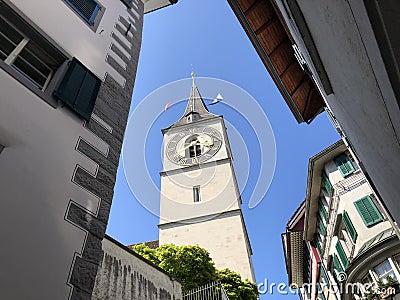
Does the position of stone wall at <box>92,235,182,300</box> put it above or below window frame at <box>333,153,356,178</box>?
below

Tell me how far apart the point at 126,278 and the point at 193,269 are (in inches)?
397

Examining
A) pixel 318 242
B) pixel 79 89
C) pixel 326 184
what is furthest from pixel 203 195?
pixel 79 89

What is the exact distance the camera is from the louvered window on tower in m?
5.27

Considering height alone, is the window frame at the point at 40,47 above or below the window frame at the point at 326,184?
below

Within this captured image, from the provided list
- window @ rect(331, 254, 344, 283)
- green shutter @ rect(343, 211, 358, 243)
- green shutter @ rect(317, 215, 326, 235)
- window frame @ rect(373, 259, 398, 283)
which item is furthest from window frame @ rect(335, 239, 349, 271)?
green shutter @ rect(317, 215, 326, 235)

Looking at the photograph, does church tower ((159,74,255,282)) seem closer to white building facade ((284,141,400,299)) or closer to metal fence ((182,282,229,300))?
white building facade ((284,141,400,299))

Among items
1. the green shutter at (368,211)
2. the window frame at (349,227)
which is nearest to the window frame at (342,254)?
the window frame at (349,227)

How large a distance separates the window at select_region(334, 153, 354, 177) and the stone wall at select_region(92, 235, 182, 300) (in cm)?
975

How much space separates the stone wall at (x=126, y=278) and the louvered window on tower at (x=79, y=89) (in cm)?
308

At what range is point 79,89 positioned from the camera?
5.57 m

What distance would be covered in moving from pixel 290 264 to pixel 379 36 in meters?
27.0

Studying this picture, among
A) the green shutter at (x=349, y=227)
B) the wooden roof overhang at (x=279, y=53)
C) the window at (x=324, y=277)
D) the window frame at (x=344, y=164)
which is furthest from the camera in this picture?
the window at (x=324, y=277)

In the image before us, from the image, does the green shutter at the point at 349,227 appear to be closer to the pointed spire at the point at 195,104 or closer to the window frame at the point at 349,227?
the window frame at the point at 349,227

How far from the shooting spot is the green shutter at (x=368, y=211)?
1321 centimetres
